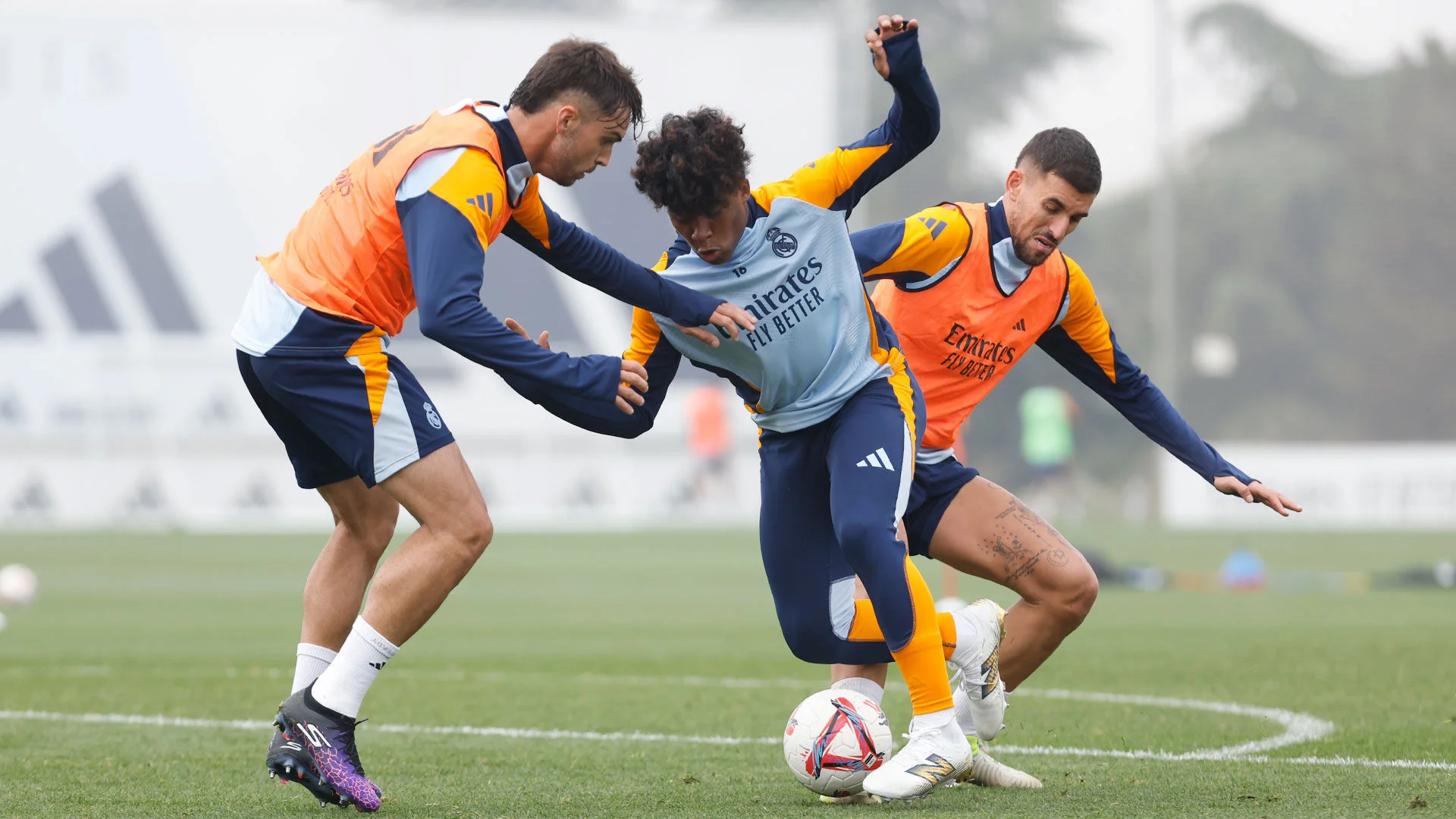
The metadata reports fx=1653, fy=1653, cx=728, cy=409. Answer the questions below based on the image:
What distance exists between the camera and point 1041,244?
5438mm

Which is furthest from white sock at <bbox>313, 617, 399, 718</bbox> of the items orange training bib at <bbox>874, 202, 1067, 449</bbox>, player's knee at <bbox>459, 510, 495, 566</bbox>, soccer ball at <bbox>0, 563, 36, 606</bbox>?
soccer ball at <bbox>0, 563, 36, 606</bbox>

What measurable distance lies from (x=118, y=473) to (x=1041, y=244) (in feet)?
88.7

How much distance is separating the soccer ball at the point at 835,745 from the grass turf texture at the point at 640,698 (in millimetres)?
118

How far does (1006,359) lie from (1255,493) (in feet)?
3.08

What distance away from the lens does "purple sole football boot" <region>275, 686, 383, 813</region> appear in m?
4.53

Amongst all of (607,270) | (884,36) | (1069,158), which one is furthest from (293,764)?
(1069,158)

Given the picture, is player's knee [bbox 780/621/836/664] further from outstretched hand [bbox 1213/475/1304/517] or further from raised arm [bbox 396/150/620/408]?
outstretched hand [bbox 1213/475/1304/517]

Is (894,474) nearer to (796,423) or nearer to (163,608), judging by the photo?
(796,423)

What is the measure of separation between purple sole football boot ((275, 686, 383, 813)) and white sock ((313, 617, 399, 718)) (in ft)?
0.12

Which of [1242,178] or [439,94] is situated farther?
[1242,178]

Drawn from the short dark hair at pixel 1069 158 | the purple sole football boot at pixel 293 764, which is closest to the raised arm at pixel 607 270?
the short dark hair at pixel 1069 158

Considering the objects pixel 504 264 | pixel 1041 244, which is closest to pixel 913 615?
pixel 1041 244

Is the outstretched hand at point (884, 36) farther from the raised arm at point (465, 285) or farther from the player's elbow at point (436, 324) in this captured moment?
the player's elbow at point (436, 324)

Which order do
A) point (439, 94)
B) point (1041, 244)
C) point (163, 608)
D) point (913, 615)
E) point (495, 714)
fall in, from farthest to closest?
point (439, 94) → point (163, 608) → point (495, 714) → point (1041, 244) → point (913, 615)
